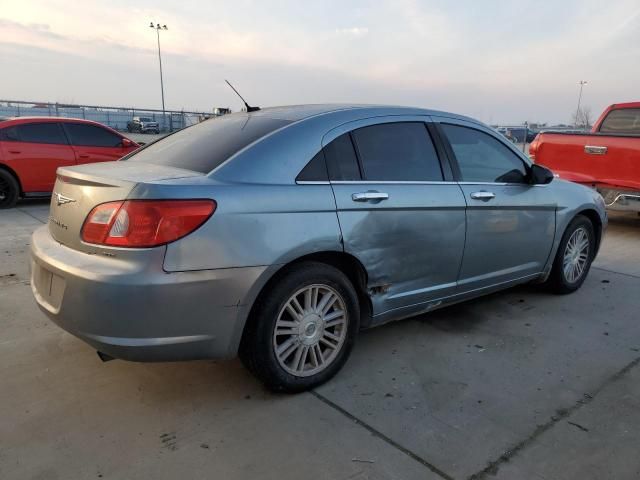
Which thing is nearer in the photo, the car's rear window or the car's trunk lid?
the car's trunk lid

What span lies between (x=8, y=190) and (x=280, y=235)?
766cm

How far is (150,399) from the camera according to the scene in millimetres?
2822

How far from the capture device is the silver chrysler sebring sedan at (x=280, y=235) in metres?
2.38

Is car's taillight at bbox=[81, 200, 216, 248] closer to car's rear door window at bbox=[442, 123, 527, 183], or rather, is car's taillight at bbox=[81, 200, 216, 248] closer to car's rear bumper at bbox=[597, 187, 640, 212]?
car's rear door window at bbox=[442, 123, 527, 183]

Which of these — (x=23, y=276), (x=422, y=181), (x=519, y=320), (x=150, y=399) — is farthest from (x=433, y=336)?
(x=23, y=276)

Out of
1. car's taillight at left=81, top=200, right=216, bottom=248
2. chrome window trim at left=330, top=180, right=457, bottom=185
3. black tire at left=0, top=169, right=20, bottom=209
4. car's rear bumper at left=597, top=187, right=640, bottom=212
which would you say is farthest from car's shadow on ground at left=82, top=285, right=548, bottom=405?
black tire at left=0, top=169, right=20, bottom=209

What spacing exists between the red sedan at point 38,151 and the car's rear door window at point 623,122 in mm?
8788

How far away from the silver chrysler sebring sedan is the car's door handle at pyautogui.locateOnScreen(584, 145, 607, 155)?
12.5ft

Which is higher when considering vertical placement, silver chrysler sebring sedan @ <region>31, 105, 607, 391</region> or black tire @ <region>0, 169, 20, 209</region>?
silver chrysler sebring sedan @ <region>31, 105, 607, 391</region>

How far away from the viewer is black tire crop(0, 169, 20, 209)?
27.6 ft

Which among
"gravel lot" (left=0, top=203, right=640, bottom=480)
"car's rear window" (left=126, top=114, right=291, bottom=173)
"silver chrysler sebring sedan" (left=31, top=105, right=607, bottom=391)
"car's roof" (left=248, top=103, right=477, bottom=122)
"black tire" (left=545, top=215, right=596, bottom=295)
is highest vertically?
"car's roof" (left=248, top=103, right=477, bottom=122)

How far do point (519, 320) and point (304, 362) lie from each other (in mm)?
2024

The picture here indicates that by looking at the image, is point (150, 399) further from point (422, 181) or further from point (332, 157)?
point (422, 181)

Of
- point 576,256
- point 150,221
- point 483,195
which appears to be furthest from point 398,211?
point 576,256
